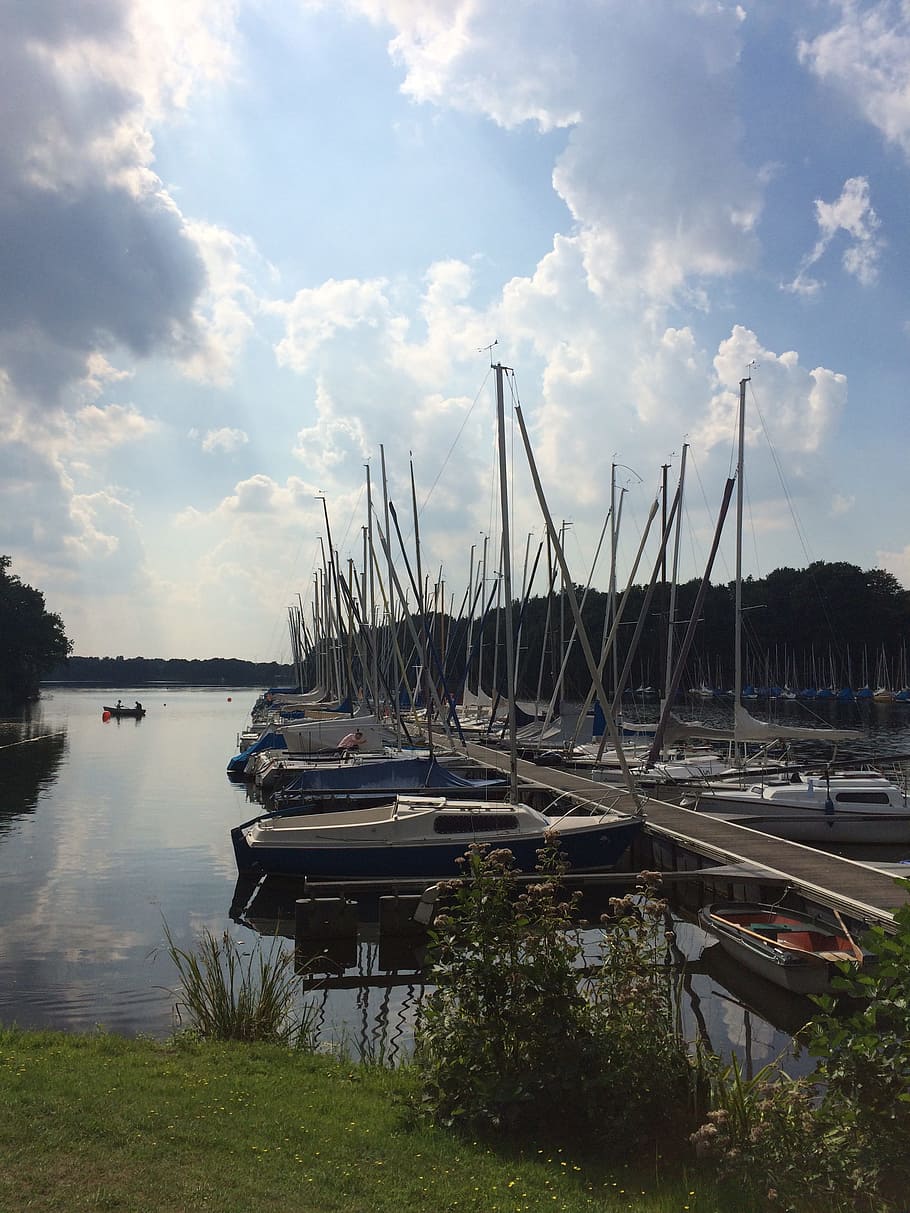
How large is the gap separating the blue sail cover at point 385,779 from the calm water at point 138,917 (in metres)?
3.85

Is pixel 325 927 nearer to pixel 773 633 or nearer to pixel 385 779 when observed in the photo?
pixel 385 779

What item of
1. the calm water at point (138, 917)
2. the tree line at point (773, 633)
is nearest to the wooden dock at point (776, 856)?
the calm water at point (138, 917)

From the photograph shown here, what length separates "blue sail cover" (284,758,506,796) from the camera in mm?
31984

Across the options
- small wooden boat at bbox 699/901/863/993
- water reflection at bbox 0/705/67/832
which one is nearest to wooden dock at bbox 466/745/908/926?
small wooden boat at bbox 699/901/863/993

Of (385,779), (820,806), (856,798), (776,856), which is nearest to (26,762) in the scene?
(385,779)

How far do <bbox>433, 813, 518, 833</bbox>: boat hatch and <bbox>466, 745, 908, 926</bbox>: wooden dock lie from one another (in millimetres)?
4322

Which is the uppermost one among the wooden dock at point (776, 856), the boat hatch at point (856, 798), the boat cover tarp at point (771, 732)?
the boat cover tarp at point (771, 732)

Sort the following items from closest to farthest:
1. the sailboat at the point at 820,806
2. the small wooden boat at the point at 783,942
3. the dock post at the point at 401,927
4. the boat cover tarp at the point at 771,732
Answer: the small wooden boat at the point at 783,942
the dock post at the point at 401,927
the sailboat at the point at 820,806
the boat cover tarp at the point at 771,732

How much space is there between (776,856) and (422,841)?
29.7ft

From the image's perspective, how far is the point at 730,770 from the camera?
1391 inches

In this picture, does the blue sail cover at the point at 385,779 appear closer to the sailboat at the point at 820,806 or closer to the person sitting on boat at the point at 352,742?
the sailboat at the point at 820,806

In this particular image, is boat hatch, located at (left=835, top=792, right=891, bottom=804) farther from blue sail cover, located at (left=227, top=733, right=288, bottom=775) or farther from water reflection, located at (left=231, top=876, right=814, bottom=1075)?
blue sail cover, located at (left=227, top=733, right=288, bottom=775)

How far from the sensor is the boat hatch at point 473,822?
23.9 meters

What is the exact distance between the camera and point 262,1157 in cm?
726
